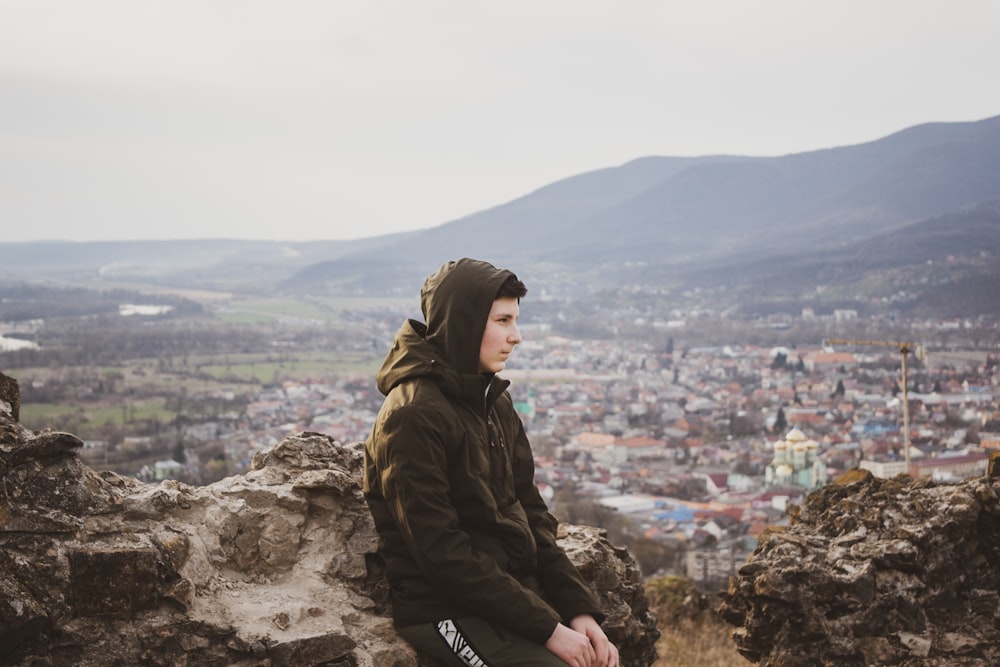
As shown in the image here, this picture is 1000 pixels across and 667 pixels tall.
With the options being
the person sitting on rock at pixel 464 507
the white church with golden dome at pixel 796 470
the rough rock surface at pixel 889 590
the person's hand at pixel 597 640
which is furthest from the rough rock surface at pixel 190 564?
the white church with golden dome at pixel 796 470

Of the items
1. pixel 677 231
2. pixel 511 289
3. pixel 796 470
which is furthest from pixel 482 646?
pixel 677 231

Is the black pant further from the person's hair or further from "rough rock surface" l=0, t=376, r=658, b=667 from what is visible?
the person's hair

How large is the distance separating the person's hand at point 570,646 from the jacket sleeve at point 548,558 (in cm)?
22

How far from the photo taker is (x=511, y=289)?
3.40m

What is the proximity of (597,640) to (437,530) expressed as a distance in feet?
2.54

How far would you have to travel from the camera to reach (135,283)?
4818 inches

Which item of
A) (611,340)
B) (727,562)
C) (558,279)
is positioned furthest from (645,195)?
(727,562)

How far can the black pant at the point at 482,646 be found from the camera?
3.17 m

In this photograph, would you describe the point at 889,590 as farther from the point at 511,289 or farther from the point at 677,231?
the point at 677,231

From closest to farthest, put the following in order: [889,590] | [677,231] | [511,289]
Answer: [511,289]
[889,590]
[677,231]

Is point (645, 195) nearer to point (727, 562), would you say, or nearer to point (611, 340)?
point (611, 340)

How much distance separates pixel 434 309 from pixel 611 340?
9181cm

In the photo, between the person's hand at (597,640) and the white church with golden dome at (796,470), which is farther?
the white church with golden dome at (796,470)

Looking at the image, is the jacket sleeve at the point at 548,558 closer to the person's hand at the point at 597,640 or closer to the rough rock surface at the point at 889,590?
the person's hand at the point at 597,640
